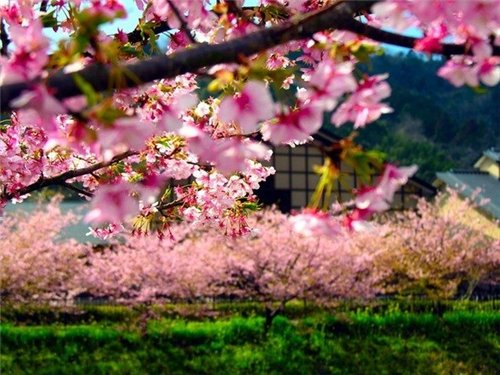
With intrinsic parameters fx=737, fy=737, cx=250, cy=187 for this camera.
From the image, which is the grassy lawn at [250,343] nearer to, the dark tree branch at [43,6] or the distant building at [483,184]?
the distant building at [483,184]

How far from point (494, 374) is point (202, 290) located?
275 inches

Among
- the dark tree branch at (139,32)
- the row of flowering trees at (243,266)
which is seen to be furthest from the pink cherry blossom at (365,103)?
the row of flowering trees at (243,266)

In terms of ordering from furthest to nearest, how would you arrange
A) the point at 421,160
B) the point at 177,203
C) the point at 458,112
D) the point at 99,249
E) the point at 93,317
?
1. the point at 458,112
2. the point at 421,160
3. the point at 99,249
4. the point at 93,317
5. the point at 177,203

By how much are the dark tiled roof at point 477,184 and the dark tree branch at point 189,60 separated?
25281 millimetres

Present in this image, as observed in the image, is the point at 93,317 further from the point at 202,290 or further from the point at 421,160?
the point at 421,160

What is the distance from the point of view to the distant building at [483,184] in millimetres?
26766

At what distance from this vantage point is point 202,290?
1734 centimetres

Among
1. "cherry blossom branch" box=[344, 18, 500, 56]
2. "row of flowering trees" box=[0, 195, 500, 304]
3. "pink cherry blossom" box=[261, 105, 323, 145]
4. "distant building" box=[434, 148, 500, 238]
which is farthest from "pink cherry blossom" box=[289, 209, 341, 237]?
"distant building" box=[434, 148, 500, 238]

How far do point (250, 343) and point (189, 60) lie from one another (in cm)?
1277

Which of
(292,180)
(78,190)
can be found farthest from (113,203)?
(292,180)

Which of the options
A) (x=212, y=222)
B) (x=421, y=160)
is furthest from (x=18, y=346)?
(x=421, y=160)

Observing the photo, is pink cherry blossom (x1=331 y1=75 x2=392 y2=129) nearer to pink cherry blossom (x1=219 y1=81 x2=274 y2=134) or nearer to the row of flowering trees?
pink cherry blossom (x1=219 y1=81 x2=274 y2=134)

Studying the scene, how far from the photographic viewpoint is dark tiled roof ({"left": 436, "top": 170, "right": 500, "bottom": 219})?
27.2 metres

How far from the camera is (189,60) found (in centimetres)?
173
